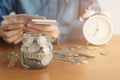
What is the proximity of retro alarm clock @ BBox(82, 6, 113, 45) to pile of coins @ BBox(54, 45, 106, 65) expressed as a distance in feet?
0.25

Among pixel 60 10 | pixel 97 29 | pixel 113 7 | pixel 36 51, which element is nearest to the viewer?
pixel 36 51

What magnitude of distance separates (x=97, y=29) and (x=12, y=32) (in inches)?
16.0

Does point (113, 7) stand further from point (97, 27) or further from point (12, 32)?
point (12, 32)

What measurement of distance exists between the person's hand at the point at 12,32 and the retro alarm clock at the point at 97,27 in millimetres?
306

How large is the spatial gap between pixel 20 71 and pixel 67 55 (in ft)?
0.72

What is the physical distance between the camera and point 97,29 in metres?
1.15

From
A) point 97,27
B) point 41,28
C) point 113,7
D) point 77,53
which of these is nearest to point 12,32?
point 41,28

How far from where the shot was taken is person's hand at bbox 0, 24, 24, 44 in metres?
1.03

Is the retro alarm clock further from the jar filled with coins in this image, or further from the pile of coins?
the jar filled with coins

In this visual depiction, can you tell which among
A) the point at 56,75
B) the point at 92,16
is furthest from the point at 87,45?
the point at 56,75

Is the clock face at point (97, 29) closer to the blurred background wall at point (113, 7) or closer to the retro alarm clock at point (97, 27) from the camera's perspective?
the retro alarm clock at point (97, 27)

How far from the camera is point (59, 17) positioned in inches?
55.9

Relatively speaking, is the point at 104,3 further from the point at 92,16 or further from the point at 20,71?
the point at 20,71

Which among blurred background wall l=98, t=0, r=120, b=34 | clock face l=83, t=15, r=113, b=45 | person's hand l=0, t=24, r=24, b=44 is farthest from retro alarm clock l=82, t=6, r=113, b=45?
blurred background wall l=98, t=0, r=120, b=34
